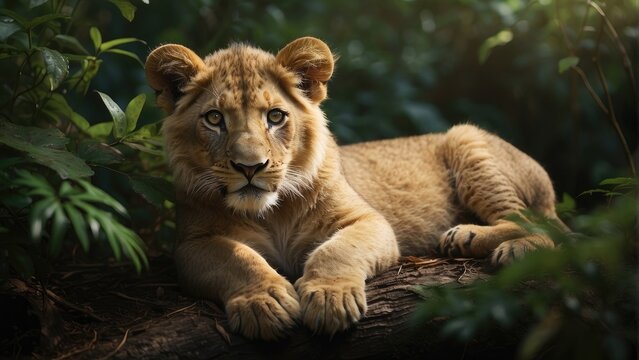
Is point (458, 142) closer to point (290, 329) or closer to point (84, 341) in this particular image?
point (290, 329)

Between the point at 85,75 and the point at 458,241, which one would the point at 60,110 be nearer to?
the point at 85,75

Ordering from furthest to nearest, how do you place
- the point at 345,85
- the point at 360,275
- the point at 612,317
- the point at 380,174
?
the point at 345,85, the point at 380,174, the point at 360,275, the point at 612,317

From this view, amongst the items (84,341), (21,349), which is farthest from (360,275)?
(21,349)

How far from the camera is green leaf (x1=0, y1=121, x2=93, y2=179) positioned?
318 centimetres

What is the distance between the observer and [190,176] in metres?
3.97

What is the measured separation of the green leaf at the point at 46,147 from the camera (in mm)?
3180

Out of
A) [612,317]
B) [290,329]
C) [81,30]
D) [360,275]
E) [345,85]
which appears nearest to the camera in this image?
[612,317]

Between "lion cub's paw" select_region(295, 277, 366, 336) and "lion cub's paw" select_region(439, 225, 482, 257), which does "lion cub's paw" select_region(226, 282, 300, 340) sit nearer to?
"lion cub's paw" select_region(295, 277, 366, 336)

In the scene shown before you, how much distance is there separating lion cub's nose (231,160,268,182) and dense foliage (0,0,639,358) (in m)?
0.62

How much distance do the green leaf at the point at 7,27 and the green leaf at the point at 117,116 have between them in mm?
553

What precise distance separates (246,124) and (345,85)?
4.59m

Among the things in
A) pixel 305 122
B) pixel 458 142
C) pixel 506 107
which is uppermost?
pixel 305 122

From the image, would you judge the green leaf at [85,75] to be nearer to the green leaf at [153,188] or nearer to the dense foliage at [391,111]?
the dense foliage at [391,111]

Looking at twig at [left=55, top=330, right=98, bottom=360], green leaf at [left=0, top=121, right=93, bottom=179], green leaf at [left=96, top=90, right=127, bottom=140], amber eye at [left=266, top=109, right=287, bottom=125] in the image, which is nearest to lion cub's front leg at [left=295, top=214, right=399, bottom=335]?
amber eye at [left=266, top=109, right=287, bottom=125]
